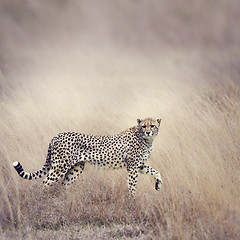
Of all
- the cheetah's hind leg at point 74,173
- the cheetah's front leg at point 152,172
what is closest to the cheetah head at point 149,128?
the cheetah's front leg at point 152,172

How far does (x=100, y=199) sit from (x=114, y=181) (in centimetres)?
39

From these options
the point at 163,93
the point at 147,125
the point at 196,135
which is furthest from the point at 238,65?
the point at 147,125

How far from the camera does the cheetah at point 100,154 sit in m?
4.93

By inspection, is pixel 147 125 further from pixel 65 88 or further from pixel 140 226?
pixel 65 88

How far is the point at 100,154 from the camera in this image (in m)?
5.04

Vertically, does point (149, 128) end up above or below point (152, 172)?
above

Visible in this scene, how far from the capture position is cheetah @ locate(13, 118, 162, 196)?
4930mm

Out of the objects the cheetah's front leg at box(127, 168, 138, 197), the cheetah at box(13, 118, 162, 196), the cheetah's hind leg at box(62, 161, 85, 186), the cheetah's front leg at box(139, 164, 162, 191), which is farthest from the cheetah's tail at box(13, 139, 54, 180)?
the cheetah's front leg at box(139, 164, 162, 191)

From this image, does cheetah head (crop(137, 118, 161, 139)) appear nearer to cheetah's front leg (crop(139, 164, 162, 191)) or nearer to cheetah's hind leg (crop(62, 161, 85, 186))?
cheetah's front leg (crop(139, 164, 162, 191))

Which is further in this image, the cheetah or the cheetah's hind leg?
the cheetah's hind leg

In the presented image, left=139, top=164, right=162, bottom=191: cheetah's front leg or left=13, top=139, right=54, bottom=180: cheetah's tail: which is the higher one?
left=13, top=139, right=54, bottom=180: cheetah's tail

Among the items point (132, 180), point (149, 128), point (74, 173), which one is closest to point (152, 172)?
point (132, 180)

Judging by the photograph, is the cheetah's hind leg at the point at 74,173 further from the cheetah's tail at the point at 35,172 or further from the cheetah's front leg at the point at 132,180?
the cheetah's front leg at the point at 132,180

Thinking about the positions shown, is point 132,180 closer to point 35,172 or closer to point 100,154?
point 100,154
